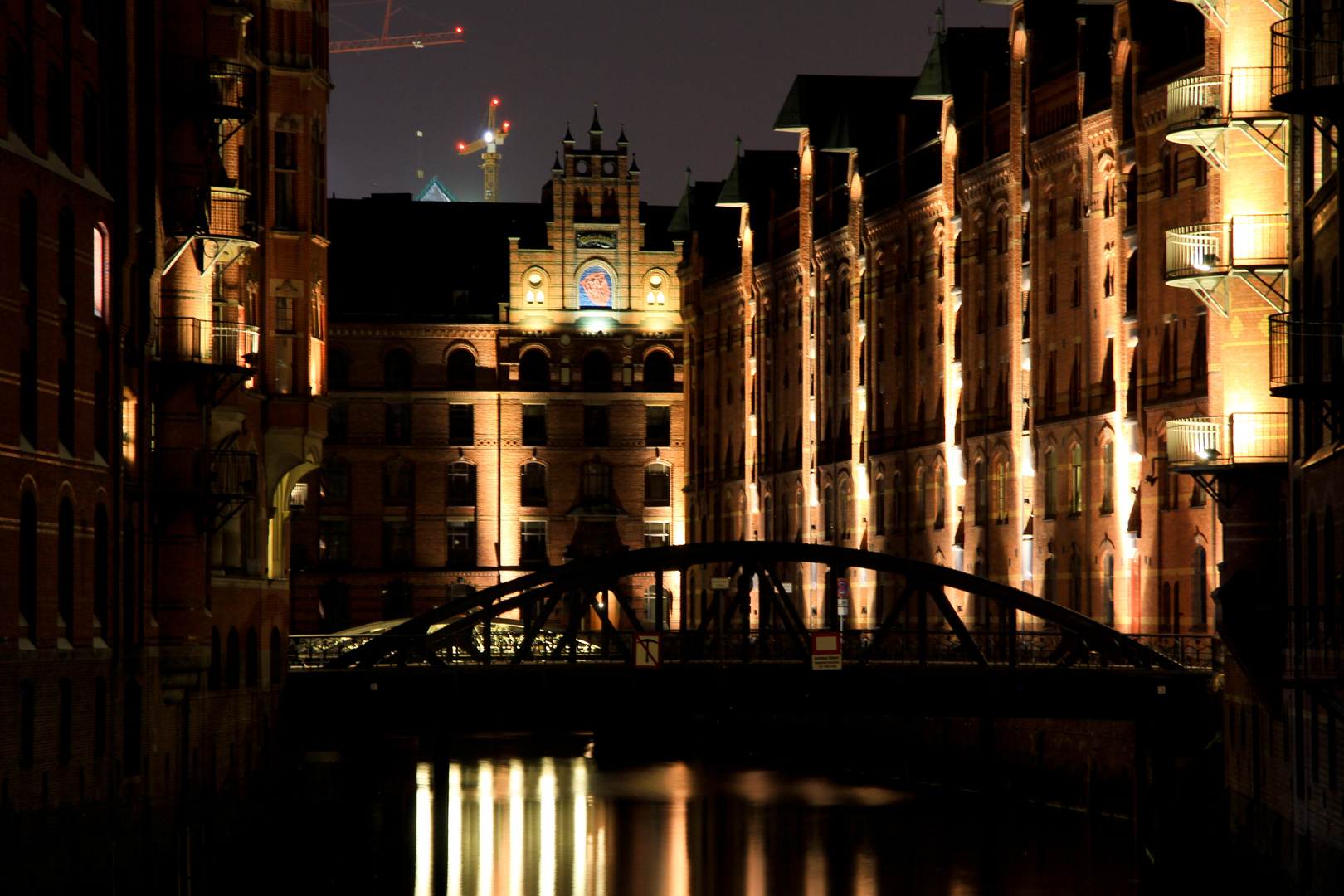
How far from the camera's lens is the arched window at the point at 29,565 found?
2980cm

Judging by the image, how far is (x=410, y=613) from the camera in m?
82.9

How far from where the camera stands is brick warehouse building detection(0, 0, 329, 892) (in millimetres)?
29844

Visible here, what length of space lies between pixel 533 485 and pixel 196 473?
157 feet

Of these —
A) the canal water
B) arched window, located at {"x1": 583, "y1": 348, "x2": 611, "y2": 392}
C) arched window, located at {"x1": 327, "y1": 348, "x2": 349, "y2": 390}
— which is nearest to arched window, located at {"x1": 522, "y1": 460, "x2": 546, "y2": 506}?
arched window, located at {"x1": 583, "y1": 348, "x2": 611, "y2": 392}

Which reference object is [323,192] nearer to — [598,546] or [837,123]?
[837,123]

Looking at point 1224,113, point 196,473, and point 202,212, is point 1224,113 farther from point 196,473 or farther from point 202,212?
point 196,473

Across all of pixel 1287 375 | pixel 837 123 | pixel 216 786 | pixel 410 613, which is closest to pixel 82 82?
pixel 216 786

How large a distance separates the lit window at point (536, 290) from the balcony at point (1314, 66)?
5352cm

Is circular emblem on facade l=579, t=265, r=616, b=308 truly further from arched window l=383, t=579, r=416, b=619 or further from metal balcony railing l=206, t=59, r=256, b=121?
metal balcony railing l=206, t=59, r=256, b=121

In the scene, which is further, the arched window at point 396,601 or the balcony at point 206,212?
the arched window at point 396,601

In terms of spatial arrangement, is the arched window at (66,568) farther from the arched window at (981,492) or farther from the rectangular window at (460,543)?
the rectangular window at (460,543)

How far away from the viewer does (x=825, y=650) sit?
4266 cm

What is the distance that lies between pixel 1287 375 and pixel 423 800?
26860mm

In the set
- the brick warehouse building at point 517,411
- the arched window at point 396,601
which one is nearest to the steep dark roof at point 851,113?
the brick warehouse building at point 517,411
